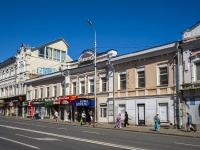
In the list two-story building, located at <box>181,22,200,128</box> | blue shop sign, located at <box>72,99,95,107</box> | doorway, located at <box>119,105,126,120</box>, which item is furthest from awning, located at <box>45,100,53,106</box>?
two-story building, located at <box>181,22,200,128</box>

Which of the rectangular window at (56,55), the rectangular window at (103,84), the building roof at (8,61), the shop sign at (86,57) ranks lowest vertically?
the rectangular window at (103,84)

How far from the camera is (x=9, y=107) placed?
54.6m

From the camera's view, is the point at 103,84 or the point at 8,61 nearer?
the point at 103,84

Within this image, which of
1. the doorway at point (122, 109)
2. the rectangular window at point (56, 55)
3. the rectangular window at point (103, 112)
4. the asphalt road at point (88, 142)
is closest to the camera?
the asphalt road at point (88, 142)

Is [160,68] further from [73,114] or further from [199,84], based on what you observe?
[73,114]

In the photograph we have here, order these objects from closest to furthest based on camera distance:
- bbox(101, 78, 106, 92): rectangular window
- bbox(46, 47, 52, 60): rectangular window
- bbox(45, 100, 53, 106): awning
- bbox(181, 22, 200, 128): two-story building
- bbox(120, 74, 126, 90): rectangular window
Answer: bbox(181, 22, 200, 128): two-story building, bbox(120, 74, 126, 90): rectangular window, bbox(101, 78, 106, 92): rectangular window, bbox(45, 100, 53, 106): awning, bbox(46, 47, 52, 60): rectangular window

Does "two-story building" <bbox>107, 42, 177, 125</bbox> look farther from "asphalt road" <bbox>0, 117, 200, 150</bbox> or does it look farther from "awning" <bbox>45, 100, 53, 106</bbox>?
"awning" <bbox>45, 100, 53, 106</bbox>

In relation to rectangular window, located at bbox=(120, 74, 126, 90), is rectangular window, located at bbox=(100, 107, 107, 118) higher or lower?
lower

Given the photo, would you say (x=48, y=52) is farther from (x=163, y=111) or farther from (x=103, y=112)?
(x=163, y=111)

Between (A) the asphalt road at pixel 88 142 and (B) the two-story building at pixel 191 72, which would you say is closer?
(A) the asphalt road at pixel 88 142

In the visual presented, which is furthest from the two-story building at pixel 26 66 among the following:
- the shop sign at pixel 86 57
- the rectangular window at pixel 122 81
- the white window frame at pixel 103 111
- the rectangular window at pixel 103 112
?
the rectangular window at pixel 122 81

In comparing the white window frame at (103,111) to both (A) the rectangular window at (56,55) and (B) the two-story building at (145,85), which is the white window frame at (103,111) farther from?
(A) the rectangular window at (56,55)

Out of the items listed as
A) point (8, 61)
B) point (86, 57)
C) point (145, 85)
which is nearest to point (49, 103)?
point (86, 57)

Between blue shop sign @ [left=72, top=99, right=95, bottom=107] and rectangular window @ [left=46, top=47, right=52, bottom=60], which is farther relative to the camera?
rectangular window @ [left=46, top=47, right=52, bottom=60]
